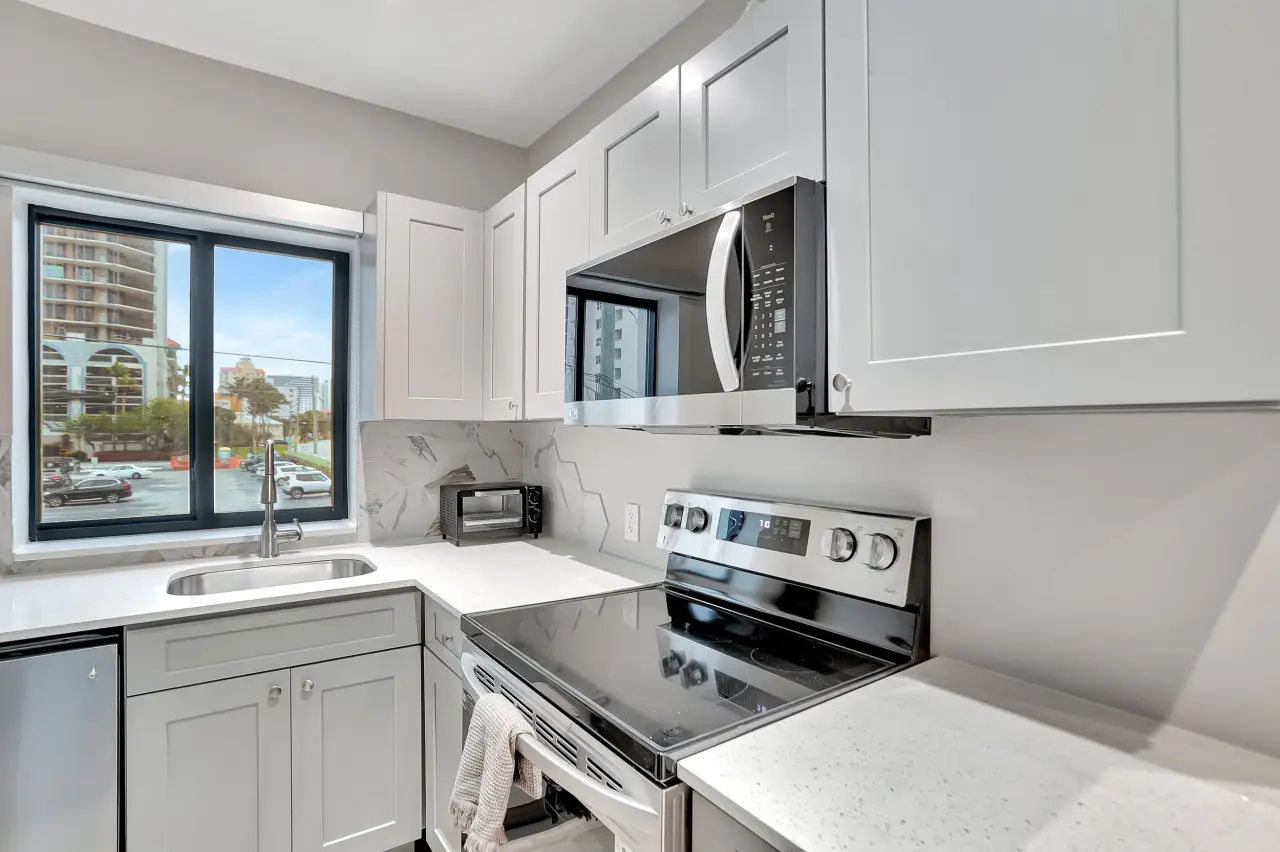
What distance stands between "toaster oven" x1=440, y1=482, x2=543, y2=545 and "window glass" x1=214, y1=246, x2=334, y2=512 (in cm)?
52

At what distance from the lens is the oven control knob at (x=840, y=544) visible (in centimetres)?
130

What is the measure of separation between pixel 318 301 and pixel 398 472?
0.77 metres

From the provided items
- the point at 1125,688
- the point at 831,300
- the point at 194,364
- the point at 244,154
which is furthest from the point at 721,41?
the point at 194,364

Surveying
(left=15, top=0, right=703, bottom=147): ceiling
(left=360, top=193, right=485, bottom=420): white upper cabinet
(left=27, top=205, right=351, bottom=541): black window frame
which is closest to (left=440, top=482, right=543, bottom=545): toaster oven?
(left=360, top=193, right=485, bottom=420): white upper cabinet

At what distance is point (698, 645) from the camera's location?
1326 millimetres

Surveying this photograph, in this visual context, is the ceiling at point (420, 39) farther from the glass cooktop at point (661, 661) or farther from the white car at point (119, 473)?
the glass cooktop at point (661, 661)

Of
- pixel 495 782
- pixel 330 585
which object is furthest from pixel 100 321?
pixel 495 782

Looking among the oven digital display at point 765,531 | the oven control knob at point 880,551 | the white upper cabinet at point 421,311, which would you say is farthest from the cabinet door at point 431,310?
the oven control knob at point 880,551

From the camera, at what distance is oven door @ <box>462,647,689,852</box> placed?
862 millimetres

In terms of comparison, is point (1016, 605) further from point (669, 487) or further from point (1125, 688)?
point (669, 487)

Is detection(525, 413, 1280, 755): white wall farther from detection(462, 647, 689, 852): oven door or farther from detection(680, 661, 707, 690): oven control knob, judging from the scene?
detection(462, 647, 689, 852): oven door

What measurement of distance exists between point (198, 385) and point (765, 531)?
2097 millimetres

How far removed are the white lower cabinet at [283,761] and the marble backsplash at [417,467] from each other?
0.77 meters

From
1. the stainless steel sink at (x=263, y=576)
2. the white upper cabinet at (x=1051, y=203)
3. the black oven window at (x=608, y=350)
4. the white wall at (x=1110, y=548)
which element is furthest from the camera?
the stainless steel sink at (x=263, y=576)
